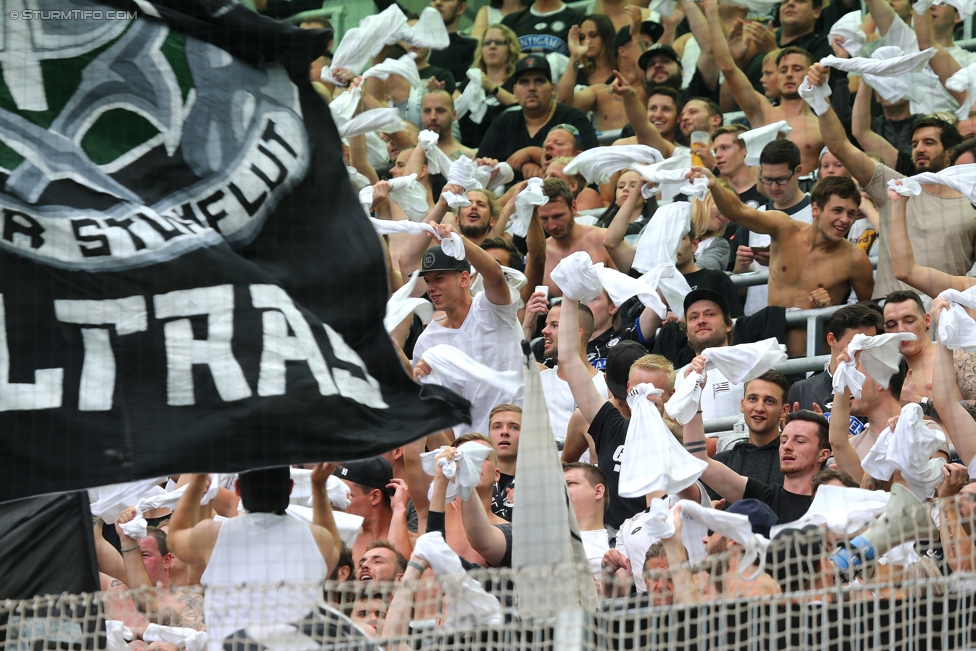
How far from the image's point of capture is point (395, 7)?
10.0 metres

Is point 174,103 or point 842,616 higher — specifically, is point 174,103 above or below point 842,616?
above

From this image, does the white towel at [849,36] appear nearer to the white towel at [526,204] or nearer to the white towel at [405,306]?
the white towel at [526,204]

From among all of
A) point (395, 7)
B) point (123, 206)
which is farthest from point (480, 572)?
point (395, 7)

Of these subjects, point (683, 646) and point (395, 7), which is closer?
point (683, 646)

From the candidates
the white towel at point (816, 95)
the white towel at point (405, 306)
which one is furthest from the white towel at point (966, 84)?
the white towel at point (405, 306)

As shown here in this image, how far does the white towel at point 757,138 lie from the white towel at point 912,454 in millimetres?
3176

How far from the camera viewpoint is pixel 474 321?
772cm

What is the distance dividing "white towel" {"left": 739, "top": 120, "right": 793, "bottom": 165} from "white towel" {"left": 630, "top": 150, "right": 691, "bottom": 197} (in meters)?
0.30

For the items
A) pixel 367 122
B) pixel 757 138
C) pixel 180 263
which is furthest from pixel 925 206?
pixel 180 263

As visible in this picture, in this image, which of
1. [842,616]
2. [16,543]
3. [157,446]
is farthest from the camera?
[16,543]

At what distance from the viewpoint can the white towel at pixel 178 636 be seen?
4.56 metres

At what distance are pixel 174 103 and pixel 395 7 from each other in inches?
174

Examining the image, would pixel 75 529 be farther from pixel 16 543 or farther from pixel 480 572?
pixel 480 572

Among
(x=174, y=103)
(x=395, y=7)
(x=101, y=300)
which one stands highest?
(x=395, y=7)
